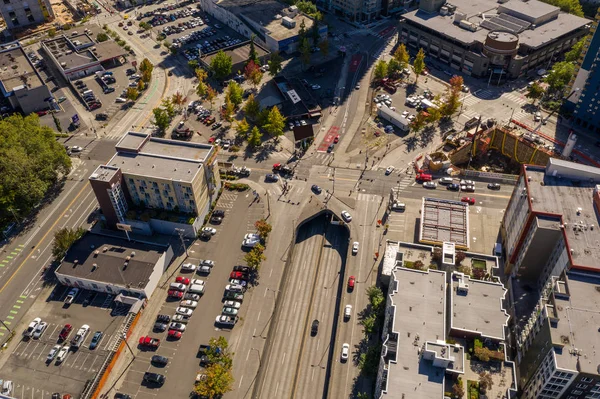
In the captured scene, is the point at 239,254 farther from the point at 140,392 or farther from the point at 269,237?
the point at 140,392

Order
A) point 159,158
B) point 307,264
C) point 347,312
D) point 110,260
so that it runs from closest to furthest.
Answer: point 347,312
point 110,260
point 307,264
point 159,158

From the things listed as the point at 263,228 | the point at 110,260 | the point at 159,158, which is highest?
the point at 159,158


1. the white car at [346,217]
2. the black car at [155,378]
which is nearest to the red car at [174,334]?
the black car at [155,378]

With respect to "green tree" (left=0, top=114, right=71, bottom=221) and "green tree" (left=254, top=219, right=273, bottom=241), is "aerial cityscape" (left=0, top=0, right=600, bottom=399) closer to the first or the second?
"green tree" (left=254, top=219, right=273, bottom=241)

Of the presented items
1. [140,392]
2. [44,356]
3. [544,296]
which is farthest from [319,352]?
[44,356]

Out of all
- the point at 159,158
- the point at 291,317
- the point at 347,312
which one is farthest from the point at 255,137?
the point at 347,312

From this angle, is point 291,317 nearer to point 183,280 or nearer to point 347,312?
point 347,312
